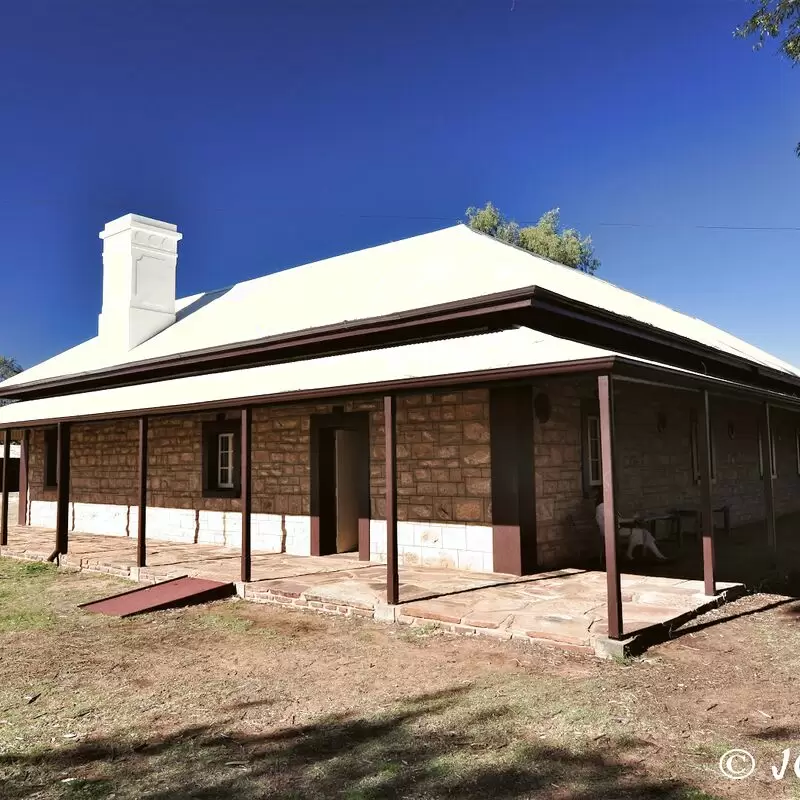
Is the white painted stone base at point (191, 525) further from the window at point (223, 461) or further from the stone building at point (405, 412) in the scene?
the window at point (223, 461)

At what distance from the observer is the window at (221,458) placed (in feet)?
38.3

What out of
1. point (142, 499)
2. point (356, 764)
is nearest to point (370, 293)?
point (142, 499)

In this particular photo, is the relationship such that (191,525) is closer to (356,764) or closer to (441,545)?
(441,545)

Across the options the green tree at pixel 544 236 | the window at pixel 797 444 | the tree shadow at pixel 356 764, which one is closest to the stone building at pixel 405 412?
the window at pixel 797 444

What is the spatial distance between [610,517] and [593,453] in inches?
173

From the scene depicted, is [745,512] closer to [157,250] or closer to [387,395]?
[387,395]

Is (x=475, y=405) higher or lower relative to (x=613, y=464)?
higher

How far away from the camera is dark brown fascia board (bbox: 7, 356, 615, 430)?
18.7 ft

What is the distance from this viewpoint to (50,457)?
1577cm

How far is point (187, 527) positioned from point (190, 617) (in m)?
5.28

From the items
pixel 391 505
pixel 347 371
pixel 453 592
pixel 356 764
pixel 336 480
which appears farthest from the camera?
pixel 336 480

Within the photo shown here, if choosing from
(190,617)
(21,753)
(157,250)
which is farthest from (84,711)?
(157,250)

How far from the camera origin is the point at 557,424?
29.3 feet

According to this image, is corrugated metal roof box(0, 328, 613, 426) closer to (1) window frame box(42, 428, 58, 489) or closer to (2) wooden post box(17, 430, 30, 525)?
(1) window frame box(42, 428, 58, 489)
